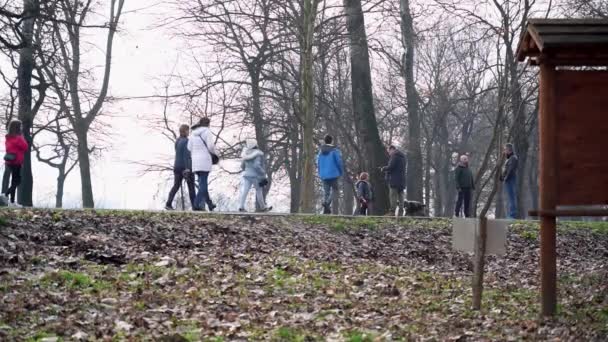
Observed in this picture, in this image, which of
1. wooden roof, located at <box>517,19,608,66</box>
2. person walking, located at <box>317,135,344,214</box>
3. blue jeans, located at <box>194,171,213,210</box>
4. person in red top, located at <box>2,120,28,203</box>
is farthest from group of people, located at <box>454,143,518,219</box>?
wooden roof, located at <box>517,19,608,66</box>

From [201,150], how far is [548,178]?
1208 cm

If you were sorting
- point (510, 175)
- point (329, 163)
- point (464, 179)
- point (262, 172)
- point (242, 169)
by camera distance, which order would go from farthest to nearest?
1. point (464, 179)
2. point (510, 175)
3. point (329, 163)
4. point (242, 169)
5. point (262, 172)

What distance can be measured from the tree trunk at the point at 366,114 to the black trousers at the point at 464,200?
78.9 inches

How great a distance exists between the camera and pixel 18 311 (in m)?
9.80

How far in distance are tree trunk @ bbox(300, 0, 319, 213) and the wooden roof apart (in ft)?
48.9

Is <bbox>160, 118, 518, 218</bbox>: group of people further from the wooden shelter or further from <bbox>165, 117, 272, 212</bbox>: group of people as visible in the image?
the wooden shelter

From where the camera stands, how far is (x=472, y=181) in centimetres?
2770

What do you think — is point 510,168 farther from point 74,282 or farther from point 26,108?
point 74,282

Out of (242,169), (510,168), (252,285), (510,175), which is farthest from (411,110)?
(252,285)

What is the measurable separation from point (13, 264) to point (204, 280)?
7.01 ft

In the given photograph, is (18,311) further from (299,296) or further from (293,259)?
(293,259)

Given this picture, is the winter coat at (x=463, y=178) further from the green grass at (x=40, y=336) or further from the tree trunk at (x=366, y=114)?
the green grass at (x=40, y=336)

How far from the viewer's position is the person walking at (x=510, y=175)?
82.3 feet

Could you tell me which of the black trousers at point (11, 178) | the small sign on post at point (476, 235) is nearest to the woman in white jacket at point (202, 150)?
the black trousers at point (11, 178)
